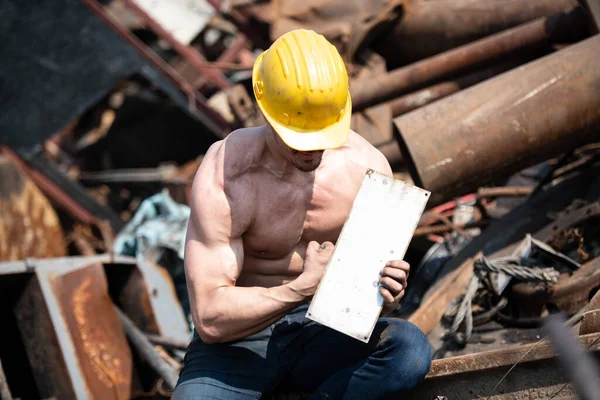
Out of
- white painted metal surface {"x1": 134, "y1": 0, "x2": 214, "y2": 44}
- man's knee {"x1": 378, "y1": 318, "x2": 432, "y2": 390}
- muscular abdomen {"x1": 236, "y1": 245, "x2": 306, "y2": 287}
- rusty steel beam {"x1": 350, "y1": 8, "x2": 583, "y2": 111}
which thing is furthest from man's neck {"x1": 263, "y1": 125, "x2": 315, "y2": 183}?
white painted metal surface {"x1": 134, "y1": 0, "x2": 214, "y2": 44}

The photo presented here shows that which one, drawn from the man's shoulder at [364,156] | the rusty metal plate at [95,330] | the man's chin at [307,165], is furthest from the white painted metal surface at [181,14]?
the man's chin at [307,165]

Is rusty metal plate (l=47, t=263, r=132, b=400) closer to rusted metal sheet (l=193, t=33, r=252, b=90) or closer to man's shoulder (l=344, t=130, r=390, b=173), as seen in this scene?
man's shoulder (l=344, t=130, r=390, b=173)

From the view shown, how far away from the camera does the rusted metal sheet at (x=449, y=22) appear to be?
5.34m

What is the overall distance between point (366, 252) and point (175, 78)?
5.11 m

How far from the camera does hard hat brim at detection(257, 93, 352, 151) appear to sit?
281cm

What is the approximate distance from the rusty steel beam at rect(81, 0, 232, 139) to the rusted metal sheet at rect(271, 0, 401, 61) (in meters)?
1.29

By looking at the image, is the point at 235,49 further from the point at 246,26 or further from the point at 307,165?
the point at 307,165

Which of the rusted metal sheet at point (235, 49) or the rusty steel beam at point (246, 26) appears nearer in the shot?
the rusty steel beam at point (246, 26)

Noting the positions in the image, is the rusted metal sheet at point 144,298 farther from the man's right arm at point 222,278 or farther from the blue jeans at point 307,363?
the man's right arm at point 222,278

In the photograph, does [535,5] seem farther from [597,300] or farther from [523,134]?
[597,300]

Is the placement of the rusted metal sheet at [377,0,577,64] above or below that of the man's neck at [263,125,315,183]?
below

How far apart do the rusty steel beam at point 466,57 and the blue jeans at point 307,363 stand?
239cm

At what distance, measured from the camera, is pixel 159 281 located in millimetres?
4973

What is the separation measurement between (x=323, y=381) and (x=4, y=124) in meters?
5.19
